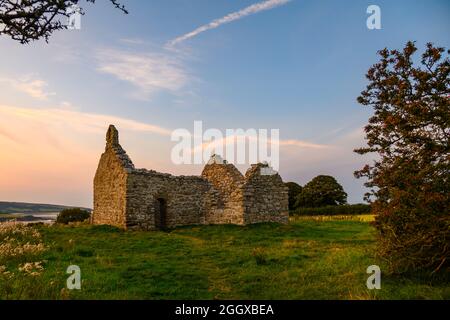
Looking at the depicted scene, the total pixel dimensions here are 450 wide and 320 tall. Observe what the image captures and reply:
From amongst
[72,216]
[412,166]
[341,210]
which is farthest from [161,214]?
[341,210]

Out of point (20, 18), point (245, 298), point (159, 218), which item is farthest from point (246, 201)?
point (20, 18)

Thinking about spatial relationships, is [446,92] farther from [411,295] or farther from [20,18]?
[20,18]

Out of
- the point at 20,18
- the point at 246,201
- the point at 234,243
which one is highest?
the point at 20,18

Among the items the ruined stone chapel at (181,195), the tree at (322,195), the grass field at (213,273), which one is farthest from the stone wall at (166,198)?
the tree at (322,195)

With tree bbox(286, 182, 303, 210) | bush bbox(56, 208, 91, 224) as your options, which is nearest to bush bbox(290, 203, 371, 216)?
tree bbox(286, 182, 303, 210)

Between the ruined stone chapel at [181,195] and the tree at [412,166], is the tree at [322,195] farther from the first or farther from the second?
the tree at [412,166]

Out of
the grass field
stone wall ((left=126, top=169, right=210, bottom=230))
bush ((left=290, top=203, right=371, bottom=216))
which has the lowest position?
the grass field

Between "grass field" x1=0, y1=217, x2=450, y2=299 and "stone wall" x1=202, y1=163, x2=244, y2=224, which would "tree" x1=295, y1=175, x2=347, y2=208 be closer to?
"stone wall" x1=202, y1=163, x2=244, y2=224

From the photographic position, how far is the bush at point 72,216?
34375mm

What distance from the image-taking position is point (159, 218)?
80.5ft

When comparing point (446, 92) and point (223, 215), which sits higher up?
point (446, 92)

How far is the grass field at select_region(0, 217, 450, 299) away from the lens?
8016 mm
